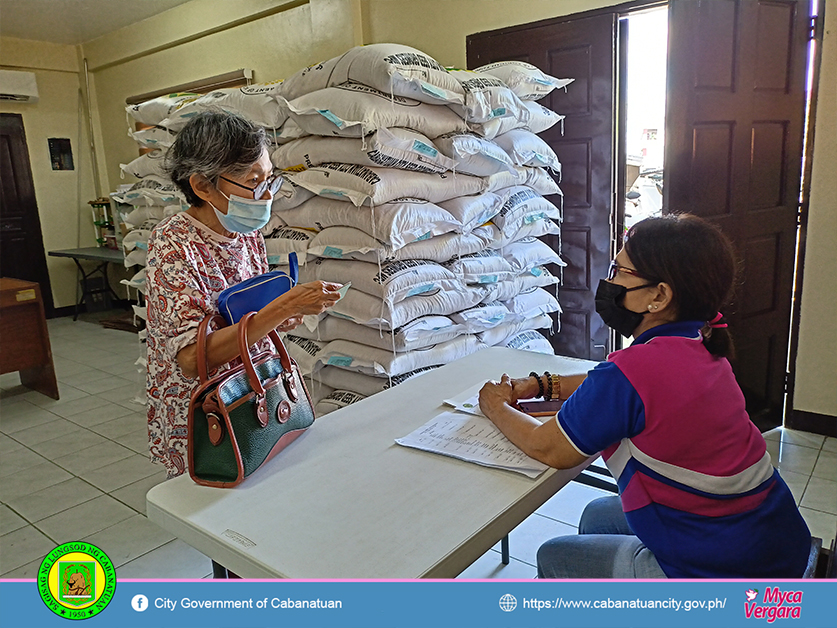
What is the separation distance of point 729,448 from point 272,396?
2.74 ft

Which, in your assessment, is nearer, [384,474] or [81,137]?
[384,474]

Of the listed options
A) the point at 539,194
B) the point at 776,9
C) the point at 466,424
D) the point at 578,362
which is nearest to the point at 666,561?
the point at 466,424

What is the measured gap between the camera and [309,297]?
1229mm

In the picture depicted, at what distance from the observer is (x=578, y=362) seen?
172cm

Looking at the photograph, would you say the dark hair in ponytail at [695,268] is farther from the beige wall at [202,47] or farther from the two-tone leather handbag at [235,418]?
the beige wall at [202,47]

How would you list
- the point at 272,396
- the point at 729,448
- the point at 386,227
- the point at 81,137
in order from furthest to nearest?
1. the point at 81,137
2. the point at 386,227
3. the point at 272,396
4. the point at 729,448

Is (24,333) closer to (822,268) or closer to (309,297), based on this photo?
(309,297)

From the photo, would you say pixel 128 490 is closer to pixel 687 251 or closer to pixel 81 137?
pixel 687 251

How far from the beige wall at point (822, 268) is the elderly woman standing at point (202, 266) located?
101 inches

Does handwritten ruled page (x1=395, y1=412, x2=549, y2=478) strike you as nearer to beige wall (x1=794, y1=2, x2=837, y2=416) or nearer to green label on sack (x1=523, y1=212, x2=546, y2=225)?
green label on sack (x1=523, y1=212, x2=546, y2=225)

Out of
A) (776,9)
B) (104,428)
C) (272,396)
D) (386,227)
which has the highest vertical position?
(776,9)
